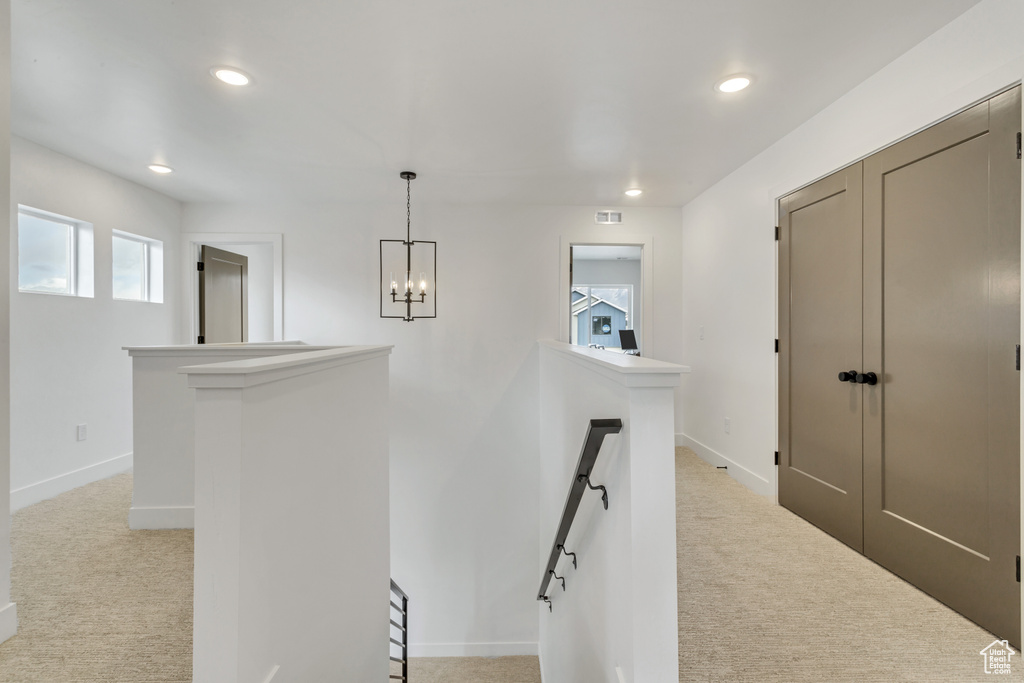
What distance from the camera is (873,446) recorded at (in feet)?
7.61

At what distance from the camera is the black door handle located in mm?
2305

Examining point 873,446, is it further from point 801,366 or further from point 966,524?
point 801,366

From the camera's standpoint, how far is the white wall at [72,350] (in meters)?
3.15

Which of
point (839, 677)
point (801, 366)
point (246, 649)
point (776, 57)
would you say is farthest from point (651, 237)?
point (246, 649)

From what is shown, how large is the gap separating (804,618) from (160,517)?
10.5 feet

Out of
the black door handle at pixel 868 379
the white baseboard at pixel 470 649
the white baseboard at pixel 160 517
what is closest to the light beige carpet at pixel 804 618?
the black door handle at pixel 868 379

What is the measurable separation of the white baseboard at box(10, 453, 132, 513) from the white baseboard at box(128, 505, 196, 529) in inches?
44.2

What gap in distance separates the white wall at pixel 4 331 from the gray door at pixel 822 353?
11.7 ft

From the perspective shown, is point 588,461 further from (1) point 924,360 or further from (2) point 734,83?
(2) point 734,83

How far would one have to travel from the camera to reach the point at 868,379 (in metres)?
2.34

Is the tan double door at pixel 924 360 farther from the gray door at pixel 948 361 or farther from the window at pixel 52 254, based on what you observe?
the window at pixel 52 254

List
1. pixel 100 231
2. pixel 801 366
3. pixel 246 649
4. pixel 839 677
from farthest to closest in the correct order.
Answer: pixel 100 231, pixel 801 366, pixel 839 677, pixel 246 649

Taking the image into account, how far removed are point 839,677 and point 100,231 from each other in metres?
5.37

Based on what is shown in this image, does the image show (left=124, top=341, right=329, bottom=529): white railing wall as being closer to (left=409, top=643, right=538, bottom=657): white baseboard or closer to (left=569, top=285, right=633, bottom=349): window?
(left=409, top=643, right=538, bottom=657): white baseboard
